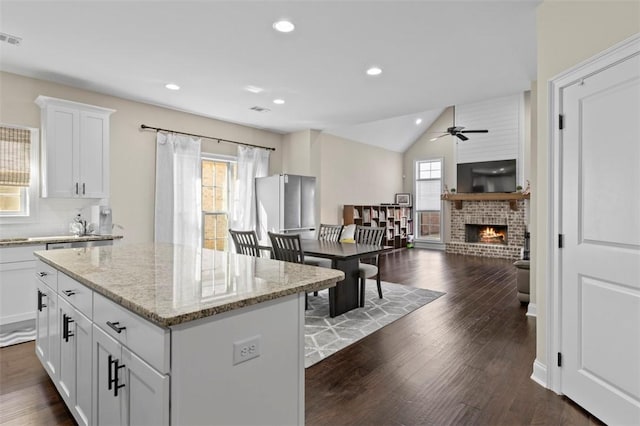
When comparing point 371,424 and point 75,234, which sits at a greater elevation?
point 75,234

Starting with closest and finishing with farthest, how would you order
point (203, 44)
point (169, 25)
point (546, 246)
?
1. point (546, 246)
2. point (169, 25)
3. point (203, 44)

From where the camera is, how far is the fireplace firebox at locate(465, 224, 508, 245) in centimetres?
887

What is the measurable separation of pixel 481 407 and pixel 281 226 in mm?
4148

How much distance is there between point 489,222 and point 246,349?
8895 millimetres

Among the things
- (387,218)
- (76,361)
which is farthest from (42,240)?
(387,218)

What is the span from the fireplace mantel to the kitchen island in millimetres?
7921

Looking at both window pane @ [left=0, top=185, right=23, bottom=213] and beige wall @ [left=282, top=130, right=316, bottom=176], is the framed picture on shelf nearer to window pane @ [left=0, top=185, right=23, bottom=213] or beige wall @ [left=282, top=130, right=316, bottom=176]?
beige wall @ [left=282, top=130, right=316, bottom=176]

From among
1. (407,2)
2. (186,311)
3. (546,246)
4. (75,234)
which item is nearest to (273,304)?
(186,311)

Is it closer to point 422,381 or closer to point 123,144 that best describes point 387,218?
point 123,144

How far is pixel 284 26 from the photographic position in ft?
9.12

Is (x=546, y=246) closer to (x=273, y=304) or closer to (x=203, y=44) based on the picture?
(x=273, y=304)

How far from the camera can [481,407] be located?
212cm

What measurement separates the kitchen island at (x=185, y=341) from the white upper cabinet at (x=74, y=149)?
2.44 meters

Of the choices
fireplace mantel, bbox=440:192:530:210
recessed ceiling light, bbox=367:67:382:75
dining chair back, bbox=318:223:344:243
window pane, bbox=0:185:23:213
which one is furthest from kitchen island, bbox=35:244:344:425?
fireplace mantel, bbox=440:192:530:210
